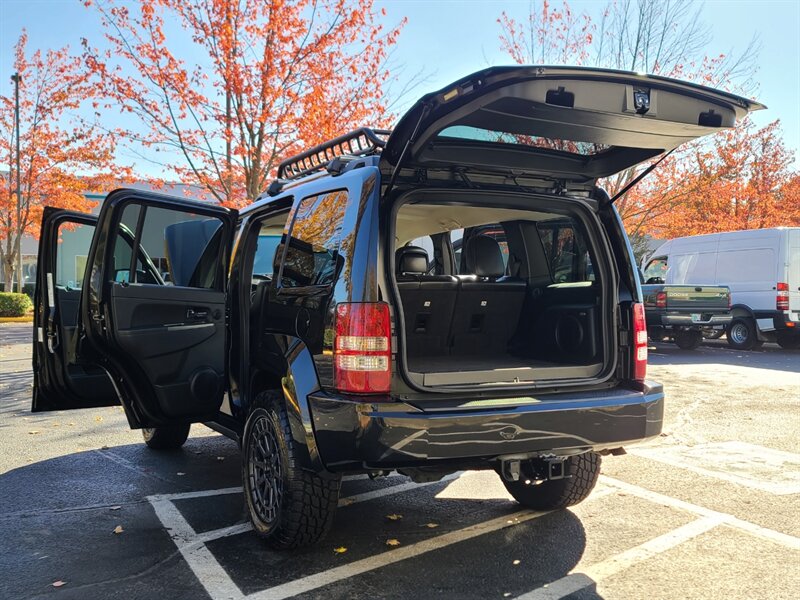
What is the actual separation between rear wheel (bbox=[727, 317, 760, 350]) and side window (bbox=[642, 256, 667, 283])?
2.28 metres

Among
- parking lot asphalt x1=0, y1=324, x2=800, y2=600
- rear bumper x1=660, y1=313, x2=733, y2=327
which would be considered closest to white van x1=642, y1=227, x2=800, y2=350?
rear bumper x1=660, y1=313, x2=733, y2=327

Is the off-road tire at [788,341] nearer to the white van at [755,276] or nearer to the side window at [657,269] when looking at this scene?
the white van at [755,276]

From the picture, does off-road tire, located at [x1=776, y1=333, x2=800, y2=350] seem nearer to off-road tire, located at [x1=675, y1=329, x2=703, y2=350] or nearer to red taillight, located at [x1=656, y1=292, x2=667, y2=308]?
off-road tire, located at [x1=675, y1=329, x2=703, y2=350]

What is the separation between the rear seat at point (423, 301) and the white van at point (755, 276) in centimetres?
1265

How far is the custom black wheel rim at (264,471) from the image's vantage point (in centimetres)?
354

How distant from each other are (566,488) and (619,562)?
0.75 metres

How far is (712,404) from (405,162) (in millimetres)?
6329

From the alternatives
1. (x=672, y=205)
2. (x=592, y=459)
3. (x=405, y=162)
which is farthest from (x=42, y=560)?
(x=672, y=205)

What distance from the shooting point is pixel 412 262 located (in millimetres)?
4148

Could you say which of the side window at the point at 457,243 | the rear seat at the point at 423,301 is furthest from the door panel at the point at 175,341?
the side window at the point at 457,243

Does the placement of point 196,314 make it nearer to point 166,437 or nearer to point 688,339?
point 166,437

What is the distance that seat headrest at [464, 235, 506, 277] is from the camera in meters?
4.78

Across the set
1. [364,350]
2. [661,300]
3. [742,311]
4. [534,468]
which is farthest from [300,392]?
[742,311]

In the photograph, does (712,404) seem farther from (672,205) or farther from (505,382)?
(672,205)
